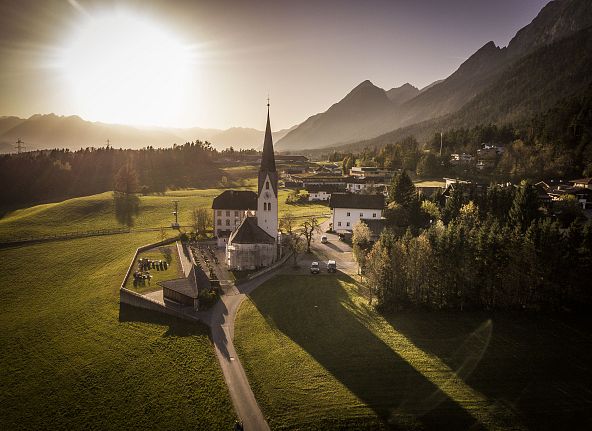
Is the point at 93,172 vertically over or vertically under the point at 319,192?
over

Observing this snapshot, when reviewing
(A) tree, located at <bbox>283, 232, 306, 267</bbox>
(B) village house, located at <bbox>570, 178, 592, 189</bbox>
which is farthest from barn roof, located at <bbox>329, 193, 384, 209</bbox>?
(B) village house, located at <bbox>570, 178, 592, 189</bbox>

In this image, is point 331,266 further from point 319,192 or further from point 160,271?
point 319,192

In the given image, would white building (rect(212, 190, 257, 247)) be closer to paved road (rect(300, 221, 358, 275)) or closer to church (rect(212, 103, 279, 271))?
church (rect(212, 103, 279, 271))

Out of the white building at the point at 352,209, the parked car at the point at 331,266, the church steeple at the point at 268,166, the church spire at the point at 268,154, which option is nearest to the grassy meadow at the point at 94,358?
the church steeple at the point at 268,166

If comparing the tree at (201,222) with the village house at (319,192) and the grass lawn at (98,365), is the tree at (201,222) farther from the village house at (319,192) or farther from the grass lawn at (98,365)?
the village house at (319,192)

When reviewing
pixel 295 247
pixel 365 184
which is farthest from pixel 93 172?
pixel 295 247

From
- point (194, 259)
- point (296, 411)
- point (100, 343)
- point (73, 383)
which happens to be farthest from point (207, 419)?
point (194, 259)

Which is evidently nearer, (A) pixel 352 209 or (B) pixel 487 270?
(B) pixel 487 270
